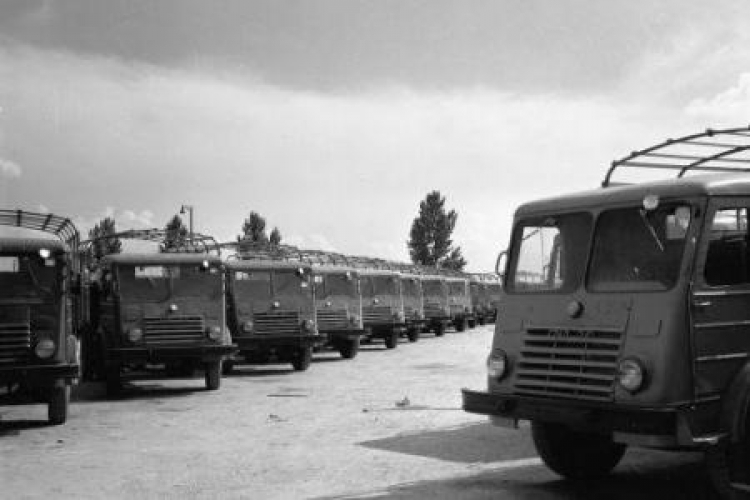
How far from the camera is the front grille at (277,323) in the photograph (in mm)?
17750

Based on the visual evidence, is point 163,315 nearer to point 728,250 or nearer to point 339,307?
point 339,307

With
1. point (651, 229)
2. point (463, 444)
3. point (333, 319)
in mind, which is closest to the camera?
point (651, 229)

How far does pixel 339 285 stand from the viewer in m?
22.6

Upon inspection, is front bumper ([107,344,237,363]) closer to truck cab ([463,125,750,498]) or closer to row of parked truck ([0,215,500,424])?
row of parked truck ([0,215,500,424])

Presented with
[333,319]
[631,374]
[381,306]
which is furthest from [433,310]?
[631,374]

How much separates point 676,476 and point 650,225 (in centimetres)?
228

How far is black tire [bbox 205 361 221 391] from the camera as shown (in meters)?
14.6

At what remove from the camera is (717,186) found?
6.23 meters

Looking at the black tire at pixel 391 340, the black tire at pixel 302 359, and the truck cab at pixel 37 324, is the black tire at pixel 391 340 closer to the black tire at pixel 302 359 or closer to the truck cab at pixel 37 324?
the black tire at pixel 302 359

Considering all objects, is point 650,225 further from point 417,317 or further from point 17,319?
point 417,317

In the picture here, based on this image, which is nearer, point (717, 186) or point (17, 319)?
point (717, 186)

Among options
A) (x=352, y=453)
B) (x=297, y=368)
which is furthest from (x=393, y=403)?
(x=297, y=368)

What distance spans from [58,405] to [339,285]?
39.7 ft

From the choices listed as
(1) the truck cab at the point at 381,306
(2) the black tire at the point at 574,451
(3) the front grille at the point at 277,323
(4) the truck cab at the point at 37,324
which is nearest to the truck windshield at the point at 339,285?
(1) the truck cab at the point at 381,306
